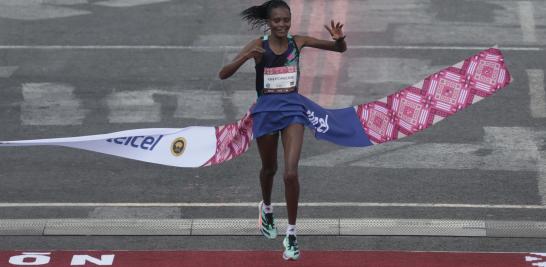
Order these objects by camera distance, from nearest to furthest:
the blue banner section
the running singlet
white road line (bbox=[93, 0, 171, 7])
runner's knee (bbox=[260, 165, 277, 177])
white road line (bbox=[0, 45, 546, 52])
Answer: the running singlet
the blue banner section
runner's knee (bbox=[260, 165, 277, 177])
white road line (bbox=[0, 45, 546, 52])
white road line (bbox=[93, 0, 171, 7])

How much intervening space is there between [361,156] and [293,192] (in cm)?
367

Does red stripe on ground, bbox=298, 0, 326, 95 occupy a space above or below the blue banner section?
above

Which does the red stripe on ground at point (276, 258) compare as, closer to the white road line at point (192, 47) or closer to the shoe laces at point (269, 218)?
the shoe laces at point (269, 218)

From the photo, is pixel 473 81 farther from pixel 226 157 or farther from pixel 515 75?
pixel 515 75

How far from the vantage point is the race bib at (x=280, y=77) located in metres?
11.1

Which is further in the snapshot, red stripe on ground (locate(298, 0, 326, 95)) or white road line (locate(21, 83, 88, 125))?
red stripe on ground (locate(298, 0, 326, 95))

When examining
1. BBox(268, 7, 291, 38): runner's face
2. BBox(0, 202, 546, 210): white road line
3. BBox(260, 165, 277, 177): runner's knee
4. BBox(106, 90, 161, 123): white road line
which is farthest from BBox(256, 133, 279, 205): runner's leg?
BBox(106, 90, 161, 123): white road line

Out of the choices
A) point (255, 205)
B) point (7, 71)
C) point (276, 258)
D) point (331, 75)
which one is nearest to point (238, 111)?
point (331, 75)

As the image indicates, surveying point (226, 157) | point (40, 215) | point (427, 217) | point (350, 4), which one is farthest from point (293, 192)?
point (350, 4)

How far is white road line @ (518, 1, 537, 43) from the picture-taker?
62.2 ft

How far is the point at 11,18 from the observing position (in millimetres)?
20609

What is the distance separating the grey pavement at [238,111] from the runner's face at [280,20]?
82.9 inches

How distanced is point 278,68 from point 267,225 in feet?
5.00

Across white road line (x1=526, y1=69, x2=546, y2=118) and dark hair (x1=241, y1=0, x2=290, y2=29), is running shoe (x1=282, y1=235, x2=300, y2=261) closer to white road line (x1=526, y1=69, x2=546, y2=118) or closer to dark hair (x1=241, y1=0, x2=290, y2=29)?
dark hair (x1=241, y1=0, x2=290, y2=29)
